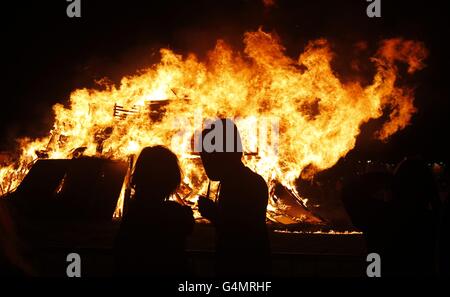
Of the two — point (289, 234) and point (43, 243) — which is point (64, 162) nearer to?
point (43, 243)

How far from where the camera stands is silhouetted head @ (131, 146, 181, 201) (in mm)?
2938

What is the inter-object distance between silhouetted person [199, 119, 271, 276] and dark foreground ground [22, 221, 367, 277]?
0.46 m

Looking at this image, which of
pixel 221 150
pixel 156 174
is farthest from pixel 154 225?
pixel 221 150

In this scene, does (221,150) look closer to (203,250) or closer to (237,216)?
(237,216)

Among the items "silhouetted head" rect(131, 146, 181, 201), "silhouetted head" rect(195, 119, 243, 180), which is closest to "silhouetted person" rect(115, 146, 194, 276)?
"silhouetted head" rect(131, 146, 181, 201)

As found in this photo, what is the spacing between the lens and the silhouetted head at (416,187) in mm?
2947

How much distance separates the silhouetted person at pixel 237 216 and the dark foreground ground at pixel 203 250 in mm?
459

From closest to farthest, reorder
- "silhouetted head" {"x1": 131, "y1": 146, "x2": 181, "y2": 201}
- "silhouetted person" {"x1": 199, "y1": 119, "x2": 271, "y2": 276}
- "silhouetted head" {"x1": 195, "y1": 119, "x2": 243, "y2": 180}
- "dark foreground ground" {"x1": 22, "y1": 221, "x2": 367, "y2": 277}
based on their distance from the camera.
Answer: "silhouetted head" {"x1": 131, "y1": 146, "x2": 181, "y2": 201}
"silhouetted person" {"x1": 199, "y1": 119, "x2": 271, "y2": 276}
"silhouetted head" {"x1": 195, "y1": 119, "x2": 243, "y2": 180}
"dark foreground ground" {"x1": 22, "y1": 221, "x2": 367, "y2": 277}

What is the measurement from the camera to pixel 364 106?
1110cm

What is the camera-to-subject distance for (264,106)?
1124 centimetres

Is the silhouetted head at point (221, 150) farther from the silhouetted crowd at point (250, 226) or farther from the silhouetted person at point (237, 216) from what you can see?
the silhouetted crowd at point (250, 226)

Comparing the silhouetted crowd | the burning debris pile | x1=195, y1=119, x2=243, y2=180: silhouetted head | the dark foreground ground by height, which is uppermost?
the burning debris pile

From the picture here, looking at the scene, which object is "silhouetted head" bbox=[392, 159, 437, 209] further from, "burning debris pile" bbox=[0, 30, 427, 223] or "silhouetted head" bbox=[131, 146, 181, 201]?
"burning debris pile" bbox=[0, 30, 427, 223]

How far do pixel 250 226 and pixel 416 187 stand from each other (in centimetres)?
121
